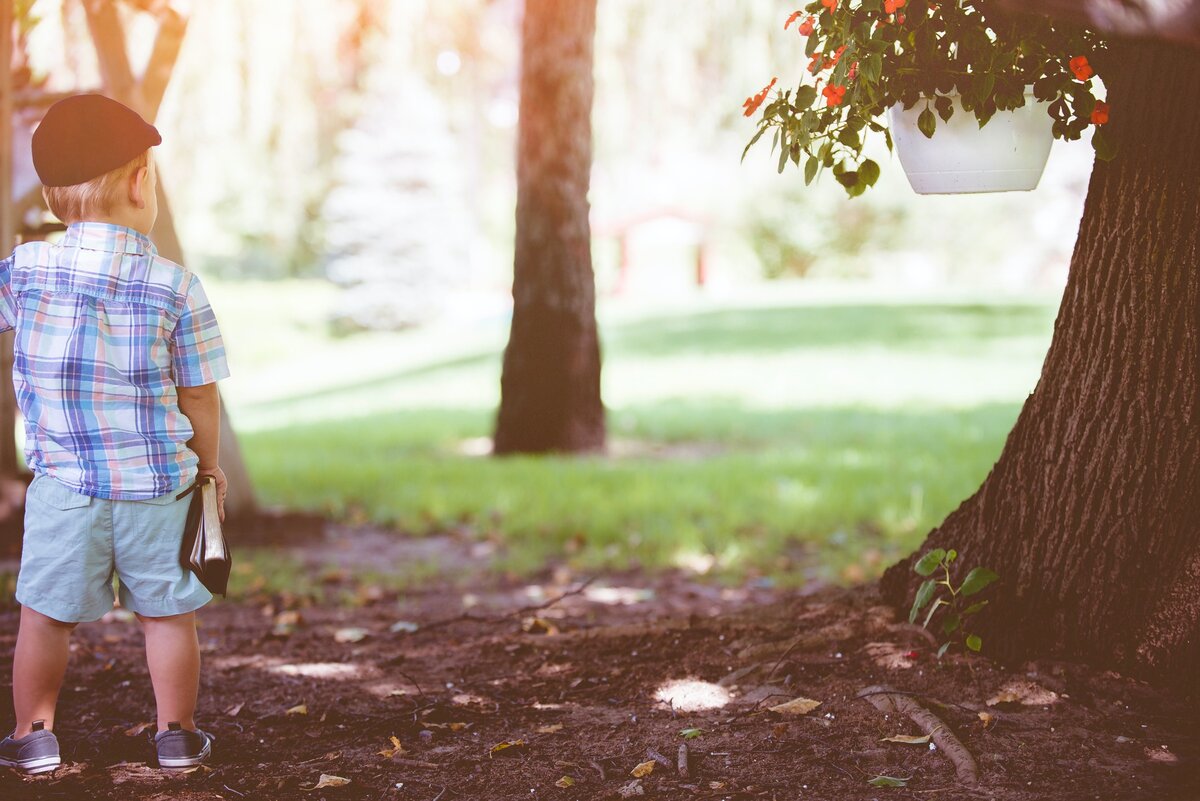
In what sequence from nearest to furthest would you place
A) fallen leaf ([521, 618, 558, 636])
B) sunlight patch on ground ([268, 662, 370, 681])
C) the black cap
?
the black cap → sunlight patch on ground ([268, 662, 370, 681]) → fallen leaf ([521, 618, 558, 636])

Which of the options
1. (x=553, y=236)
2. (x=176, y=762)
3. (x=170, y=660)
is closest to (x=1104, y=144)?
(x=170, y=660)

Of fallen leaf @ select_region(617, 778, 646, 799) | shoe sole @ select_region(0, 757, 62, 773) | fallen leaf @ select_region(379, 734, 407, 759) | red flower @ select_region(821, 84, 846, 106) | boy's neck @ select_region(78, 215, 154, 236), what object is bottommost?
fallen leaf @ select_region(379, 734, 407, 759)

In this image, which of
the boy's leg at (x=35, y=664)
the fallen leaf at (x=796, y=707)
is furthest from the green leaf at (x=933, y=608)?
the boy's leg at (x=35, y=664)

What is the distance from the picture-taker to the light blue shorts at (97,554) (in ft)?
8.40

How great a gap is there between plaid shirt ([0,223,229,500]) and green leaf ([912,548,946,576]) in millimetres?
1857

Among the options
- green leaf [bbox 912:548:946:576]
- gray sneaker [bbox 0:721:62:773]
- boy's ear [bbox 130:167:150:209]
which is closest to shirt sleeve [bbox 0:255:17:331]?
boy's ear [bbox 130:167:150:209]

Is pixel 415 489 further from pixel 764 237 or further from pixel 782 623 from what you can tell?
pixel 764 237

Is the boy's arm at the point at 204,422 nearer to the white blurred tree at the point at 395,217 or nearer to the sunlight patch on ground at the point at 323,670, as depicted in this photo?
the sunlight patch on ground at the point at 323,670

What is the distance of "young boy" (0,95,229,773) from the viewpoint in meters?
2.51

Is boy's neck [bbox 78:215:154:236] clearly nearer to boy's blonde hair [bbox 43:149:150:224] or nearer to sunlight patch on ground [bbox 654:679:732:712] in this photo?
boy's blonde hair [bbox 43:149:150:224]

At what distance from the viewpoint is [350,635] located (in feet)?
13.6

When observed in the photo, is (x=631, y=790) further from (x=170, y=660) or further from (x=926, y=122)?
(x=926, y=122)

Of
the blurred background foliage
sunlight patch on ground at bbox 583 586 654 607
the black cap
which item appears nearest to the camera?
the black cap

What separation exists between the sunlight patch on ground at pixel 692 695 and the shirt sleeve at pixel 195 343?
1.38 m
